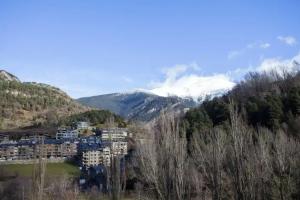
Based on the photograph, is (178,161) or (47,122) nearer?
(178,161)

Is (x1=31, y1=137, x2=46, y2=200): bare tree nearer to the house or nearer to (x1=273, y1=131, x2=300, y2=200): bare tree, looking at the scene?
(x1=273, y1=131, x2=300, y2=200): bare tree

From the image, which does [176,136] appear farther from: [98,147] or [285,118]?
[98,147]

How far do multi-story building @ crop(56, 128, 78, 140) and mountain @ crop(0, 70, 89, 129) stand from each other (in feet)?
47.5

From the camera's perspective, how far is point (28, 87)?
13400 centimetres

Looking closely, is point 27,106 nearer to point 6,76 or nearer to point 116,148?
point 6,76

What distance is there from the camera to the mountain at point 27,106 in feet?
363

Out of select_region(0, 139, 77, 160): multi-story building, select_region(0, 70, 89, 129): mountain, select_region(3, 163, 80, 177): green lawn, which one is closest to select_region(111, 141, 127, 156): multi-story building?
select_region(3, 163, 80, 177): green lawn

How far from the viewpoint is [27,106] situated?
122750 mm

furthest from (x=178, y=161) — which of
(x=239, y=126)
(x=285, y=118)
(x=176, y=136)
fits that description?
(x=285, y=118)

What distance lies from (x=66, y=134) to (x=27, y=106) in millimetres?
41429

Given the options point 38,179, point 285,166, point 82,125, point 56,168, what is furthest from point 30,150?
point 285,166

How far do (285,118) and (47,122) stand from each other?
238 feet

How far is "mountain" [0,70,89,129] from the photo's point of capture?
111 m

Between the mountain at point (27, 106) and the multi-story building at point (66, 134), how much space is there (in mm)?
14484
